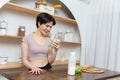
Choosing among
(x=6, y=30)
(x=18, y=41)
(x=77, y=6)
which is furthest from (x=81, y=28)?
(x=6, y=30)

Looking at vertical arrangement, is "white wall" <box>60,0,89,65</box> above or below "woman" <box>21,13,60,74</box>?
above

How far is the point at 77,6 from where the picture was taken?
8.57 ft

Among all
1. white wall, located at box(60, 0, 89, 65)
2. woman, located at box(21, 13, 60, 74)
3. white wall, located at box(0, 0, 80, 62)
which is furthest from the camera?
white wall, located at box(60, 0, 89, 65)

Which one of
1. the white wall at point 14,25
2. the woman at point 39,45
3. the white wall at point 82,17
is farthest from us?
the white wall at point 82,17

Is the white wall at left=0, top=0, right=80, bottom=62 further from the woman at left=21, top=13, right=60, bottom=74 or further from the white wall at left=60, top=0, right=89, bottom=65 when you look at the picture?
the white wall at left=60, top=0, right=89, bottom=65

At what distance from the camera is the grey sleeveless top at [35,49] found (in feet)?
5.30

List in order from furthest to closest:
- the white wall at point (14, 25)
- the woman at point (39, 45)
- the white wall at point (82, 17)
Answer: the white wall at point (82, 17) → the white wall at point (14, 25) → the woman at point (39, 45)

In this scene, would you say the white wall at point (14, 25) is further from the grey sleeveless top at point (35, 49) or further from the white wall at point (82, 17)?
the white wall at point (82, 17)

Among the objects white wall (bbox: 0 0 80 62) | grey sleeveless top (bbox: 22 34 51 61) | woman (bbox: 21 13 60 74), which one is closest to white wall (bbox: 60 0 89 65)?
white wall (bbox: 0 0 80 62)

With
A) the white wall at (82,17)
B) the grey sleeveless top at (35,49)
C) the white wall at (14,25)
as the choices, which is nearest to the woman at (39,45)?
the grey sleeveless top at (35,49)

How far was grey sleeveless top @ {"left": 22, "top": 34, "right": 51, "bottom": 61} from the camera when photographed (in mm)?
1616

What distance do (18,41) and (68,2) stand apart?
0.91 m

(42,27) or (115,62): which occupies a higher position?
(42,27)

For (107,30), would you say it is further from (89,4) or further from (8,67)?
(8,67)
